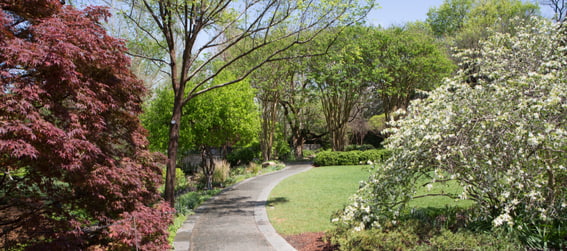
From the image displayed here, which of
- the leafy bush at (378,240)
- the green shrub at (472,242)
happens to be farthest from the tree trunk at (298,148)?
the green shrub at (472,242)

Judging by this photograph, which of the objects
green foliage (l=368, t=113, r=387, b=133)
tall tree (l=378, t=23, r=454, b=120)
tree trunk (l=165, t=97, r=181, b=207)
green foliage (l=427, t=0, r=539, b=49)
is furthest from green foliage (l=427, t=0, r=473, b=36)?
tree trunk (l=165, t=97, r=181, b=207)

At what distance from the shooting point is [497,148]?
14.5 ft

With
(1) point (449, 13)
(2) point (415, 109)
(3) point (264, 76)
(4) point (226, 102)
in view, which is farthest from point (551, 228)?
(1) point (449, 13)

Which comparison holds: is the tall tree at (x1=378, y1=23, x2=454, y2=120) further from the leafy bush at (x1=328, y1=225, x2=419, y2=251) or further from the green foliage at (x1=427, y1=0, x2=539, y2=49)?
the leafy bush at (x1=328, y1=225, x2=419, y2=251)

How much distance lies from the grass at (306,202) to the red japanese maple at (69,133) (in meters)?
2.74

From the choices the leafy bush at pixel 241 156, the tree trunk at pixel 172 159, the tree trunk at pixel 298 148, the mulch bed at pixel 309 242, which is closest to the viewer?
the mulch bed at pixel 309 242

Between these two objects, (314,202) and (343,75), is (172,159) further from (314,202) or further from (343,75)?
(343,75)

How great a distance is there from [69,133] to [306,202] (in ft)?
21.6

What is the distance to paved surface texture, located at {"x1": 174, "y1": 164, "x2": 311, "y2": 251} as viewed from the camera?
562 cm

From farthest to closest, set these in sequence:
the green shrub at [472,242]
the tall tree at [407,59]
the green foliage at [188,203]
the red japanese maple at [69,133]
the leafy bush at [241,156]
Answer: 1. the leafy bush at [241,156]
2. the tall tree at [407,59]
3. the green foliage at [188,203]
4. the green shrub at [472,242]
5. the red japanese maple at [69,133]

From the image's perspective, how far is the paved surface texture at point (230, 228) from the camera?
5621 millimetres

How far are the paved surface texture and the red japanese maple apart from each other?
973 millimetres

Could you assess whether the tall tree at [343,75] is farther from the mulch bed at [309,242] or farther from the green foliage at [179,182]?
the mulch bed at [309,242]

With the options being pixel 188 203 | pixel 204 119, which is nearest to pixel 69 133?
pixel 188 203
